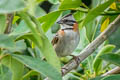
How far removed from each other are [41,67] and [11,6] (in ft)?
1.18

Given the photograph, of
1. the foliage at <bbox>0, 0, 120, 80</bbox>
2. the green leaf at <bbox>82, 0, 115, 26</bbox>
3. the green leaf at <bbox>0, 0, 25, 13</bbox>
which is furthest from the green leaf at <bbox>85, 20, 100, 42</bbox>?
the green leaf at <bbox>0, 0, 25, 13</bbox>

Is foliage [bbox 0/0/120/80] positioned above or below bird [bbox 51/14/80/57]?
above

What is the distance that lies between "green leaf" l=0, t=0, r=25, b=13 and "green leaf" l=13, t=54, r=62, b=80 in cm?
32

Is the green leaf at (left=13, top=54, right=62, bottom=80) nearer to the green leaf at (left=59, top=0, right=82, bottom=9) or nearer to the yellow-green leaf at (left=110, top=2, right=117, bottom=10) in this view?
the green leaf at (left=59, top=0, right=82, bottom=9)

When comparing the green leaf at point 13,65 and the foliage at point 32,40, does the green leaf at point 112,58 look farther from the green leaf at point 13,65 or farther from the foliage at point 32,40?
the green leaf at point 13,65

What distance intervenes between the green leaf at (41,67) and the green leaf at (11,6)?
32cm

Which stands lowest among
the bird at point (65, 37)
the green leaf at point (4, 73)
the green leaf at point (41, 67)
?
the bird at point (65, 37)

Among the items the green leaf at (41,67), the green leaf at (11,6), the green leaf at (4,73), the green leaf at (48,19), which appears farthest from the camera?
the green leaf at (48,19)

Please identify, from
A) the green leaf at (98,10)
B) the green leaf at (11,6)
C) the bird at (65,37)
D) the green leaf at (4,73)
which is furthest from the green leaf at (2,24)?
the bird at (65,37)

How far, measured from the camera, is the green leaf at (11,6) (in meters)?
0.80

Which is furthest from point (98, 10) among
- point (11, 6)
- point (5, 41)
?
point (11, 6)

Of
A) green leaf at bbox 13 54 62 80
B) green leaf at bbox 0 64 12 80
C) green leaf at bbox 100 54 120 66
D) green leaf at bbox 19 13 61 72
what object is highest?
green leaf at bbox 19 13 61 72

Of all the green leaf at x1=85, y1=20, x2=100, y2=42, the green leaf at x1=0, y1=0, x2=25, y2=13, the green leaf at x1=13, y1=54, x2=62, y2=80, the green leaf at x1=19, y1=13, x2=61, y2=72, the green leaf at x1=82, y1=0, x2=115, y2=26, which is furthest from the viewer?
the green leaf at x1=85, y1=20, x2=100, y2=42

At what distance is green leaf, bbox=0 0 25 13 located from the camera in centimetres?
80
